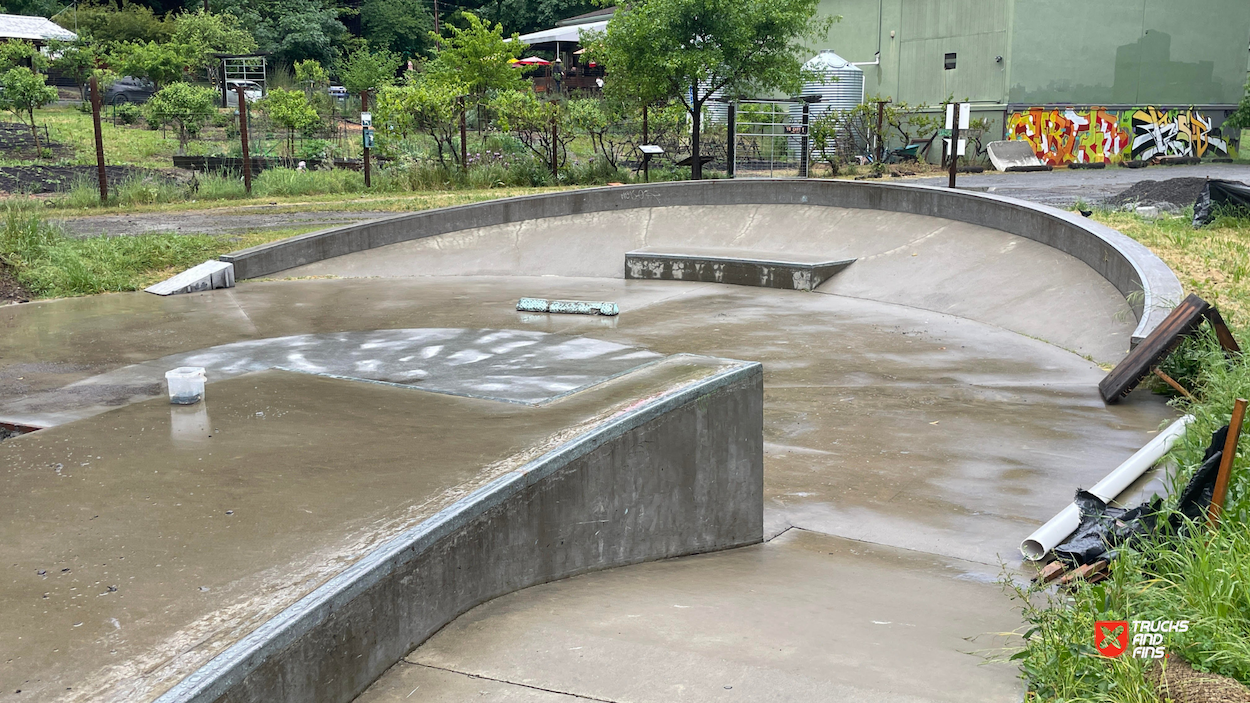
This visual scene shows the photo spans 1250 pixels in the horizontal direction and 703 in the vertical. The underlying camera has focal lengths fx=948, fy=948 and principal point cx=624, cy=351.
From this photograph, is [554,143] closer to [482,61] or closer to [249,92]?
[482,61]

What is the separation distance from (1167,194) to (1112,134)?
13.5 meters

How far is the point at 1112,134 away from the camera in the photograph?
2802cm

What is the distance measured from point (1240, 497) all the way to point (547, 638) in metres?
2.78

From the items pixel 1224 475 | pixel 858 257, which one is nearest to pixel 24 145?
pixel 858 257

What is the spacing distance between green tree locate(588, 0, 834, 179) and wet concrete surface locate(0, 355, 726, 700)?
16.2 metres

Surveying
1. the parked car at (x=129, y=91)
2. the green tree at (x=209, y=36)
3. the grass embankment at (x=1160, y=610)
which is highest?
the green tree at (x=209, y=36)

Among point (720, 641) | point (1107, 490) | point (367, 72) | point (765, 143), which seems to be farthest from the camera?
point (367, 72)

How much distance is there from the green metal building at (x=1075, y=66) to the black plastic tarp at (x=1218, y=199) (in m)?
15.6

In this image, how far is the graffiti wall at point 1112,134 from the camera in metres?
27.0

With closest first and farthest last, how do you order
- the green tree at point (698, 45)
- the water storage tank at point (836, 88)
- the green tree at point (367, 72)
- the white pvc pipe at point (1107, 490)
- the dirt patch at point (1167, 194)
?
the white pvc pipe at point (1107, 490) < the dirt patch at point (1167, 194) < the green tree at point (698, 45) < the water storage tank at point (836, 88) < the green tree at point (367, 72)

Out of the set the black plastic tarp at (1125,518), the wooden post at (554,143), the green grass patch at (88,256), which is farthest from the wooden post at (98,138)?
the black plastic tarp at (1125,518)

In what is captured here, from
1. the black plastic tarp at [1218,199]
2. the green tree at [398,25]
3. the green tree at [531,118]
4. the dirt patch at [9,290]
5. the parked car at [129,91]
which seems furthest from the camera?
the green tree at [398,25]

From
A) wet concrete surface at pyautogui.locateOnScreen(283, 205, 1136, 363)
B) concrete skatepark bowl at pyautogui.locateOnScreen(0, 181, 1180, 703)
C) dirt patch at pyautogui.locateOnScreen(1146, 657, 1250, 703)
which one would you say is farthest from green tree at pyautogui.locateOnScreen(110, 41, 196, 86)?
dirt patch at pyautogui.locateOnScreen(1146, 657, 1250, 703)

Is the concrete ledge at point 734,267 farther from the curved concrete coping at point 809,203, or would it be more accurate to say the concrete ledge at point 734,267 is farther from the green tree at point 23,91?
the green tree at point 23,91
